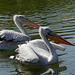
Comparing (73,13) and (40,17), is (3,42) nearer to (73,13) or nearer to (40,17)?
(40,17)

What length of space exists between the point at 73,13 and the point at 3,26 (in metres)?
3.99

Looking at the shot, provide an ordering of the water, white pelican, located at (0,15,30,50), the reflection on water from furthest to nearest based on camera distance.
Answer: white pelican, located at (0,15,30,50) → the water → the reflection on water

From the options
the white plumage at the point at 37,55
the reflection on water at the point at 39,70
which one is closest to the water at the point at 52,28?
the reflection on water at the point at 39,70

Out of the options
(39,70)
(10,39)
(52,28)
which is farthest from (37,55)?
(52,28)

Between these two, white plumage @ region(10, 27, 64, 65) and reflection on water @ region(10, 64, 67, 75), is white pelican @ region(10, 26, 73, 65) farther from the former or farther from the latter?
reflection on water @ region(10, 64, 67, 75)

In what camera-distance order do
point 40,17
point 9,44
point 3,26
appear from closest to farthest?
point 9,44 < point 3,26 < point 40,17

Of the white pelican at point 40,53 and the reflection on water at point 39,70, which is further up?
the white pelican at point 40,53

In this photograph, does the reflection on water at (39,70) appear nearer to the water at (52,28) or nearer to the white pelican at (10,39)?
the water at (52,28)

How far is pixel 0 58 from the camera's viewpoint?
293 inches

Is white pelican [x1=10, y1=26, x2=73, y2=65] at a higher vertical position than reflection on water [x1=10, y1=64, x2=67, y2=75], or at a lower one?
higher

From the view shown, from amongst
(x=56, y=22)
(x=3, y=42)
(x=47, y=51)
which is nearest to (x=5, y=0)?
(x=56, y=22)

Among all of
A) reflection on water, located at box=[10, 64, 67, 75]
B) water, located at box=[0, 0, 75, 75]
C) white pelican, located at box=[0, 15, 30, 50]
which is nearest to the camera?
reflection on water, located at box=[10, 64, 67, 75]

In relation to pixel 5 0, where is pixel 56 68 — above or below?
below

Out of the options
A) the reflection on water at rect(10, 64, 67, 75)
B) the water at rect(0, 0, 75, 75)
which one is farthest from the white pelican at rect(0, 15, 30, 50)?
the reflection on water at rect(10, 64, 67, 75)
